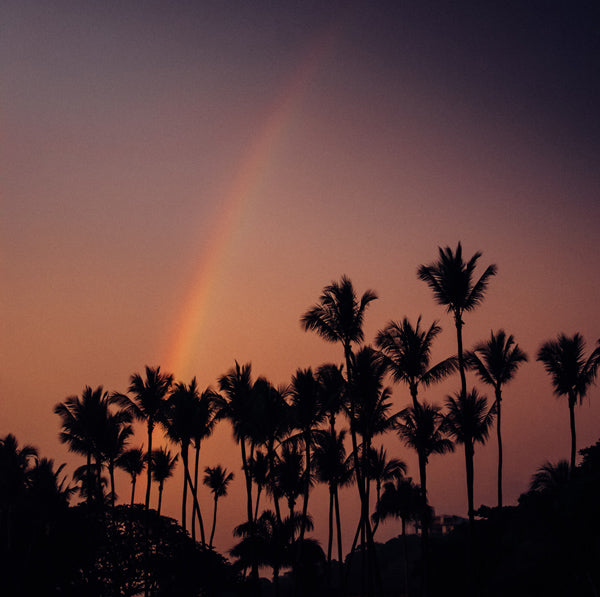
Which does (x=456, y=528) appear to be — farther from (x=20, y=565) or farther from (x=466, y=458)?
(x=20, y=565)

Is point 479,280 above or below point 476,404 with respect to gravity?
above

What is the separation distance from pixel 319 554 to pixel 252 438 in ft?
59.9

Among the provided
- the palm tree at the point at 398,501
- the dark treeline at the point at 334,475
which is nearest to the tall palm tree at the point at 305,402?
the dark treeline at the point at 334,475

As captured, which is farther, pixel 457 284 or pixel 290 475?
pixel 290 475

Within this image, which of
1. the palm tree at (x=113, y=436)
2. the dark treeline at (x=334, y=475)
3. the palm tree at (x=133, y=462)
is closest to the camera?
the dark treeline at (x=334, y=475)

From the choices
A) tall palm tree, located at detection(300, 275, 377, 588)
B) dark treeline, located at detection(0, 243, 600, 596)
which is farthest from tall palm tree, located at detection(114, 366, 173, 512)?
tall palm tree, located at detection(300, 275, 377, 588)

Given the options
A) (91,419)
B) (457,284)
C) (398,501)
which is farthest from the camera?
(398,501)

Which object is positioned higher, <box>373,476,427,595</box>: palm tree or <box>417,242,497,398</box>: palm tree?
<box>417,242,497,398</box>: palm tree

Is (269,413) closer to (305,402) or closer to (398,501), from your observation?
(305,402)

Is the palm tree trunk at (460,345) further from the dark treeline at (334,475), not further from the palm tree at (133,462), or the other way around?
the palm tree at (133,462)

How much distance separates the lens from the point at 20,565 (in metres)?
41.0

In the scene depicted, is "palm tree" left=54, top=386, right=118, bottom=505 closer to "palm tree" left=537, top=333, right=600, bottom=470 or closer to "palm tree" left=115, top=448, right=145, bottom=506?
"palm tree" left=115, top=448, right=145, bottom=506

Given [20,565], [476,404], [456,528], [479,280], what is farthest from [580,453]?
[20,565]

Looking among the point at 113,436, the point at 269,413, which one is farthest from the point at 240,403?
the point at 113,436
